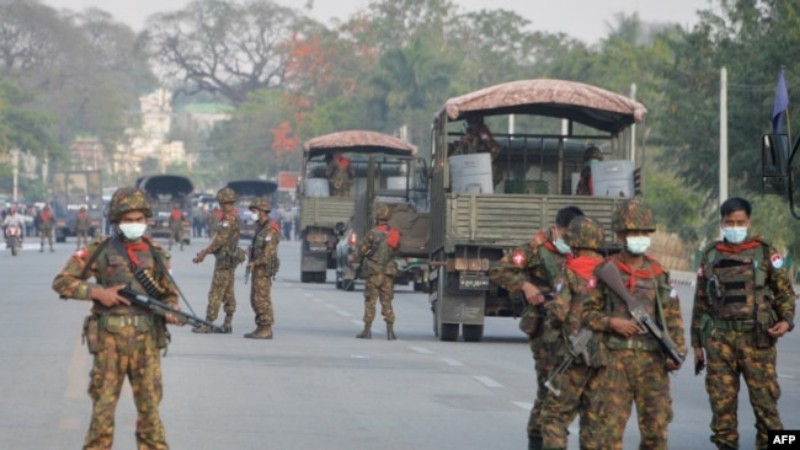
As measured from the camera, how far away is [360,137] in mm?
42500

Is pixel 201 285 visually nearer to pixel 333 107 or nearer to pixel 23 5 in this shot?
pixel 333 107

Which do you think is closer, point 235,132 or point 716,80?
point 716,80

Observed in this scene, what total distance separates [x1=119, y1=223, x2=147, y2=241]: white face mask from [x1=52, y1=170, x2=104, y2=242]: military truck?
232 ft

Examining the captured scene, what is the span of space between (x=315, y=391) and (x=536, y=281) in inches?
171

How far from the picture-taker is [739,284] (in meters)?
12.3

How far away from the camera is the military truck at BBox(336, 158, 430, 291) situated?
25422 mm

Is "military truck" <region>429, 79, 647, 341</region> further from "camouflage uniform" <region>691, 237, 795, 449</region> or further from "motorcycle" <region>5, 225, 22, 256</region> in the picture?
"motorcycle" <region>5, 225, 22, 256</region>

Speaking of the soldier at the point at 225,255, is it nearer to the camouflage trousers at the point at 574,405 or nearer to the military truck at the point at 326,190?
the camouflage trousers at the point at 574,405

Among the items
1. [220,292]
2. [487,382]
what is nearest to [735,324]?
[487,382]

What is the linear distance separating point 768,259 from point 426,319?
17.2 meters

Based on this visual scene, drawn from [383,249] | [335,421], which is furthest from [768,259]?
[383,249]

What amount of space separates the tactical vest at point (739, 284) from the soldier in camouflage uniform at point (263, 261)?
10.9 m

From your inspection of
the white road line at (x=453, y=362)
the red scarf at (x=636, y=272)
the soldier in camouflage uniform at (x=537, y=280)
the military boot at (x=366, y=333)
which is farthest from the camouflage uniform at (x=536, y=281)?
the military boot at (x=366, y=333)

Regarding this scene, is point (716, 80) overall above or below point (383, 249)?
above
